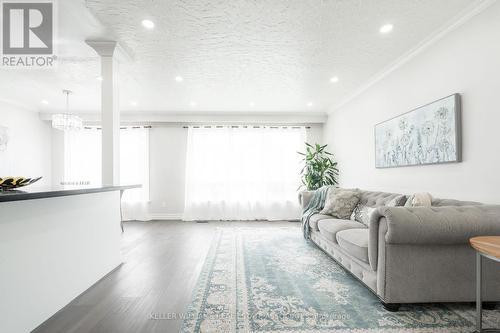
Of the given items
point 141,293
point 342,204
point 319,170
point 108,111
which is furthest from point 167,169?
point 342,204

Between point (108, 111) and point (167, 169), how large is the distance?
3.40 m

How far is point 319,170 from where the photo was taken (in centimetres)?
562

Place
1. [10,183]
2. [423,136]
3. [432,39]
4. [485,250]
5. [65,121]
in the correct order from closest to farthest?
1. [485,250]
2. [10,183]
3. [432,39]
4. [423,136]
5. [65,121]

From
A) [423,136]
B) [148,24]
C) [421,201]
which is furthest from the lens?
[423,136]

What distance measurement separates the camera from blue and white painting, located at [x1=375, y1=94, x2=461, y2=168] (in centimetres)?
257

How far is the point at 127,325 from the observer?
1799 millimetres

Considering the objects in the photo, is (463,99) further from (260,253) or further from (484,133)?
(260,253)

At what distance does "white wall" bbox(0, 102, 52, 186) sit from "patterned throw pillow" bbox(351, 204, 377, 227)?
6.62 meters

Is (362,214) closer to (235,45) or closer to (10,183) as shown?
(235,45)

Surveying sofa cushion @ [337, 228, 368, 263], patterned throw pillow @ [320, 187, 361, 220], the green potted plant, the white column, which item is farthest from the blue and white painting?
the white column

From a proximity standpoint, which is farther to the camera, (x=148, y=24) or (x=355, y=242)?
(x=148, y=24)

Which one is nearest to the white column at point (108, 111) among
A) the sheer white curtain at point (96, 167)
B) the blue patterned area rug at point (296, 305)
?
the blue patterned area rug at point (296, 305)

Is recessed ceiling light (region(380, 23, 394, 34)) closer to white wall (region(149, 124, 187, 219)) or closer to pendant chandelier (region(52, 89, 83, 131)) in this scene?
white wall (region(149, 124, 187, 219))

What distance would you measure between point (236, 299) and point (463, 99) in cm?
293
